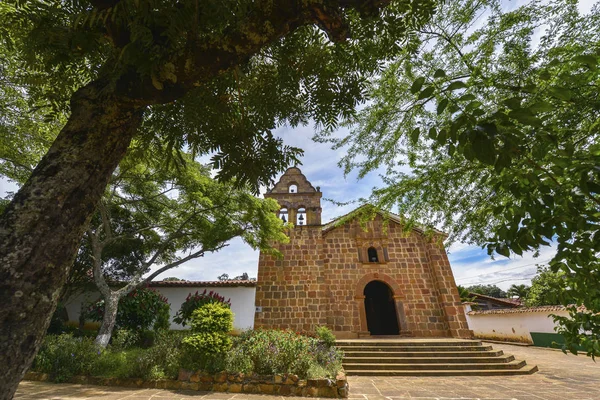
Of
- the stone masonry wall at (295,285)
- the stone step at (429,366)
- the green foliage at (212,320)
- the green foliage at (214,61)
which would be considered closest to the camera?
the green foliage at (214,61)

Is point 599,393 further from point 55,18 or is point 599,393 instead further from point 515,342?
point 515,342

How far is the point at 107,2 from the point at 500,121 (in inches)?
98.6

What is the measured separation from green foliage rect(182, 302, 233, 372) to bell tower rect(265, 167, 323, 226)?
20.4 feet

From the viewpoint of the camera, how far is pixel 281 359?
6.06 meters

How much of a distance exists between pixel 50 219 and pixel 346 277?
443 inches

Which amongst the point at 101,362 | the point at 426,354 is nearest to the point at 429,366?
the point at 426,354

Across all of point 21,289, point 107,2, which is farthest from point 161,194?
point 21,289

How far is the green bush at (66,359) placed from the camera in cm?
623

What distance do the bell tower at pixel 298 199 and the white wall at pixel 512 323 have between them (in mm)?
12005

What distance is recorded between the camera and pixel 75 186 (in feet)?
4.37

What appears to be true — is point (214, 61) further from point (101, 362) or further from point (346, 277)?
point (346, 277)

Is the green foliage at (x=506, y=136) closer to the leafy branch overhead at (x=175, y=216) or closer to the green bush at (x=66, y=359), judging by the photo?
the leafy branch overhead at (x=175, y=216)

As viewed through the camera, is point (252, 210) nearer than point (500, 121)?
No

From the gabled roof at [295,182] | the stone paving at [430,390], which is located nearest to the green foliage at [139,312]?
the stone paving at [430,390]
